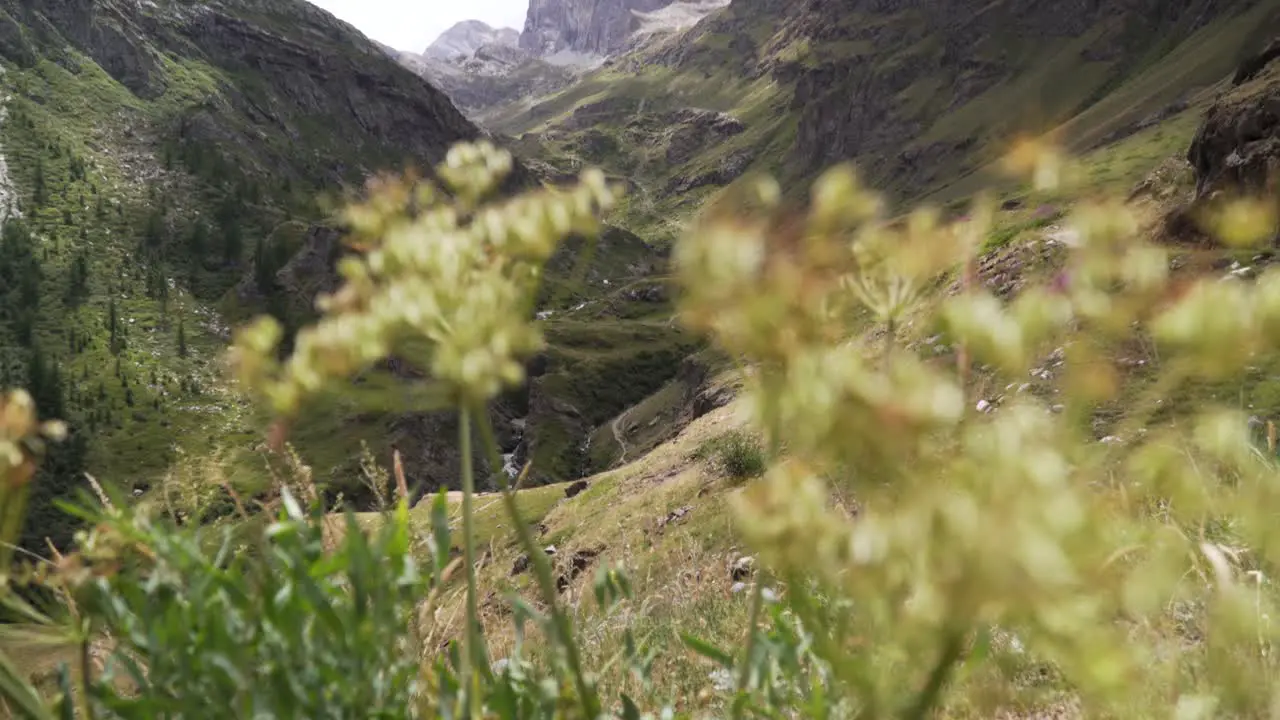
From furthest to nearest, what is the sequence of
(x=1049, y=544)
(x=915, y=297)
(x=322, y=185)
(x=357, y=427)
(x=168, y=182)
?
(x=322, y=185) → (x=168, y=182) → (x=357, y=427) → (x=915, y=297) → (x=1049, y=544)

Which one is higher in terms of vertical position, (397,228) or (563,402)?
(397,228)

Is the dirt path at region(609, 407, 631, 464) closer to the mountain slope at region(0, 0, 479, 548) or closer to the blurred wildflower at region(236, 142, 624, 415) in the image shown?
the mountain slope at region(0, 0, 479, 548)

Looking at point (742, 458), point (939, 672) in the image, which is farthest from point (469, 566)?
point (742, 458)

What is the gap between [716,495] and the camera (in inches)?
683

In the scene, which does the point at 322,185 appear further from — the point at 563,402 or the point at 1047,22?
the point at 1047,22

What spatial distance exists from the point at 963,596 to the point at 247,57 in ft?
763

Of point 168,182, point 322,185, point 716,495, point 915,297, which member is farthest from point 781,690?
point 322,185

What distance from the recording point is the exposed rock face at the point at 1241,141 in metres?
19.8

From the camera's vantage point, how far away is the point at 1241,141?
21391 mm

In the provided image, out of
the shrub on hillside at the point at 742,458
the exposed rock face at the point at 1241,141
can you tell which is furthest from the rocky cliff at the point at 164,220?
the exposed rock face at the point at 1241,141

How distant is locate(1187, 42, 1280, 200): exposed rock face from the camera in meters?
19.8

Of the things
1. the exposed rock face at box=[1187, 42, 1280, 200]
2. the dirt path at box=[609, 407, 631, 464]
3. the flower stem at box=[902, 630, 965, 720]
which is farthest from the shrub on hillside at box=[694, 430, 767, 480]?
the dirt path at box=[609, 407, 631, 464]

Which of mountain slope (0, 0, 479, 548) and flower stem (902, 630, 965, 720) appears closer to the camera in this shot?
flower stem (902, 630, 965, 720)

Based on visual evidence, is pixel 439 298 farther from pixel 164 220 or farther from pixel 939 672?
pixel 164 220
